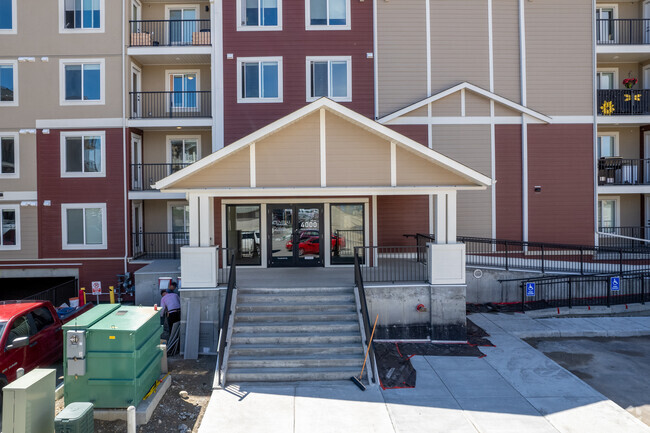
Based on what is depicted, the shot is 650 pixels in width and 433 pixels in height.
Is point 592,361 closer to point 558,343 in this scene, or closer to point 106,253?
point 558,343

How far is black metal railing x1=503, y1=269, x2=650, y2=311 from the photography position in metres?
14.1

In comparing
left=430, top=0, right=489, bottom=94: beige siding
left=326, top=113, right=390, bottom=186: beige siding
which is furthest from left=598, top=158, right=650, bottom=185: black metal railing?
left=326, top=113, right=390, bottom=186: beige siding

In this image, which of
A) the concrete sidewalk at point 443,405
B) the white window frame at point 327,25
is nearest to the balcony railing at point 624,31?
the white window frame at point 327,25

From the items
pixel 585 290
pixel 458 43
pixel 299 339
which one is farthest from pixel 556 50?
pixel 299 339

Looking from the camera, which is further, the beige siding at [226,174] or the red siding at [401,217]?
the red siding at [401,217]

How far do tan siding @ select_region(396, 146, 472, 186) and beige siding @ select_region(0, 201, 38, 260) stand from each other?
536 inches

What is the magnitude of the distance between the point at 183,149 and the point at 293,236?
6.64m

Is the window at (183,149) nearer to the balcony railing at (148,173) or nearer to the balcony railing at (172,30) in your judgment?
the balcony railing at (148,173)

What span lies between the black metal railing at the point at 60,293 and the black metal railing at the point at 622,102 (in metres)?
20.7

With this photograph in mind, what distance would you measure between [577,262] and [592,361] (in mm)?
7023

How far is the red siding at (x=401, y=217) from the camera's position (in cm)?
1609

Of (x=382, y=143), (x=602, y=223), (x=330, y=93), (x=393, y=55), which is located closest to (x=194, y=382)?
(x=382, y=143)

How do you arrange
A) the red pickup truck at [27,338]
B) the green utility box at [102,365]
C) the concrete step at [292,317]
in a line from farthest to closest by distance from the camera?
the concrete step at [292,317], the red pickup truck at [27,338], the green utility box at [102,365]

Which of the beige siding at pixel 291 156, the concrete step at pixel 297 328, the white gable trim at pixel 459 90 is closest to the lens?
the concrete step at pixel 297 328
